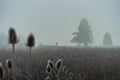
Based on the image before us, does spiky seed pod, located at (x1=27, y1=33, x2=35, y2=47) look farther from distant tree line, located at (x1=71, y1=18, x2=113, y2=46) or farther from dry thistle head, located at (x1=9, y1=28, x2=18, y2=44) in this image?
distant tree line, located at (x1=71, y1=18, x2=113, y2=46)

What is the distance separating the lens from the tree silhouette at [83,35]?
2616 inches

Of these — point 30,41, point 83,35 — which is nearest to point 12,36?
A: point 30,41

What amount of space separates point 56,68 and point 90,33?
219ft

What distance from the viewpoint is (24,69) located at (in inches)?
391

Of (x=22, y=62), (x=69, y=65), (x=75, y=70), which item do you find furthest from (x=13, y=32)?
(x=22, y=62)

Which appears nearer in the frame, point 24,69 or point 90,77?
point 90,77

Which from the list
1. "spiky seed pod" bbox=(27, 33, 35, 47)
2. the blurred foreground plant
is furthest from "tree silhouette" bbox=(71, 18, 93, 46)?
"spiky seed pod" bbox=(27, 33, 35, 47)

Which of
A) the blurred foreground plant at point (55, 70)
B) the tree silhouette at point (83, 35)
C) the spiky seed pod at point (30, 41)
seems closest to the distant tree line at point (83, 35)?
the tree silhouette at point (83, 35)

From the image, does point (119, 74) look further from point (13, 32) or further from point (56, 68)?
point (13, 32)

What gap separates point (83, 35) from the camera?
68.0m

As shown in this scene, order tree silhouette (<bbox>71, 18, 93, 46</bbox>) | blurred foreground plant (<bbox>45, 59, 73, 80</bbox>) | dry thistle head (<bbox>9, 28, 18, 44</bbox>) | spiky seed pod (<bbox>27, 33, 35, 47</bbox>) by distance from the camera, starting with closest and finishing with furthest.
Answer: dry thistle head (<bbox>9, 28, 18, 44</bbox>)
spiky seed pod (<bbox>27, 33, 35, 47</bbox>)
blurred foreground plant (<bbox>45, 59, 73, 80</bbox>)
tree silhouette (<bbox>71, 18, 93, 46</bbox>)

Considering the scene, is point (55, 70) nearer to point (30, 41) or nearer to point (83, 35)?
point (30, 41)

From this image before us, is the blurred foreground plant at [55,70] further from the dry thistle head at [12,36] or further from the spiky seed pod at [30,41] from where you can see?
the dry thistle head at [12,36]

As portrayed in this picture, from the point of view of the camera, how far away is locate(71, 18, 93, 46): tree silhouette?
66.4 meters
